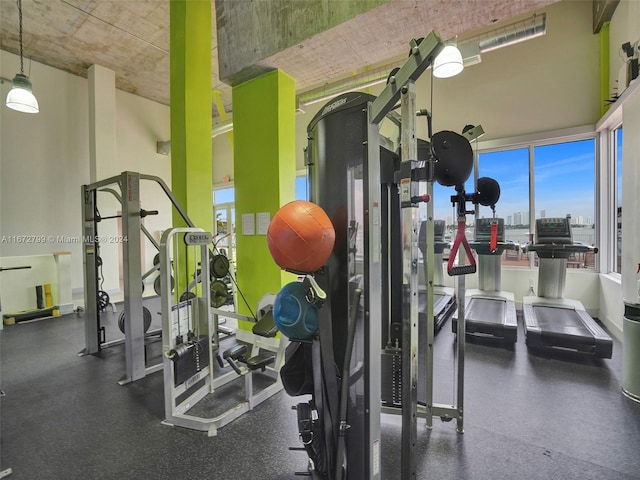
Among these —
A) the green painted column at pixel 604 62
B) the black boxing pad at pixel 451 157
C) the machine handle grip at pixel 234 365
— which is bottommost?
the machine handle grip at pixel 234 365

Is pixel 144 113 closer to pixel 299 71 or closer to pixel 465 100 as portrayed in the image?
pixel 299 71

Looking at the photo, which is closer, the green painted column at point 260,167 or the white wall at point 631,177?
the white wall at point 631,177

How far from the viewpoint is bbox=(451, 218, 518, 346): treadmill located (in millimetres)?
3830

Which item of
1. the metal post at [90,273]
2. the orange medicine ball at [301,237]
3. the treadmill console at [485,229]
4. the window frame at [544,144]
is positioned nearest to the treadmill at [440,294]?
the treadmill console at [485,229]

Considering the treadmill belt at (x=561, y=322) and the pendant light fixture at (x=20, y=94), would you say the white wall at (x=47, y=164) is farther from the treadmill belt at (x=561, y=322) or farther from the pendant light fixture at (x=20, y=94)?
the treadmill belt at (x=561, y=322)

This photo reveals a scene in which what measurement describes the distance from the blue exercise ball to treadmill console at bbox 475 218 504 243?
4454mm

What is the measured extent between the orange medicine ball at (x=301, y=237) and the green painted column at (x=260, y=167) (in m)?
2.03

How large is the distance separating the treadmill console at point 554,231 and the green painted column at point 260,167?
3936 mm

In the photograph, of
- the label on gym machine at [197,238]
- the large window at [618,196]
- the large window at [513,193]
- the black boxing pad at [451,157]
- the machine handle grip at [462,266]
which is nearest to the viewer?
the black boxing pad at [451,157]

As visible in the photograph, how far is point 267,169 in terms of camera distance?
340 centimetres

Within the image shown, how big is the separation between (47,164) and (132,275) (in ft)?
15.4

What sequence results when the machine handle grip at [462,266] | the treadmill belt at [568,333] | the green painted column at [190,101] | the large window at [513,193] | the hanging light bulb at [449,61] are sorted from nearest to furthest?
the machine handle grip at [462,266]
the hanging light bulb at [449,61]
the treadmill belt at [568,333]
the green painted column at [190,101]
the large window at [513,193]

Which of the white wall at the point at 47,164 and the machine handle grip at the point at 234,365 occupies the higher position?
the white wall at the point at 47,164

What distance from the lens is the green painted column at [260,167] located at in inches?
132
